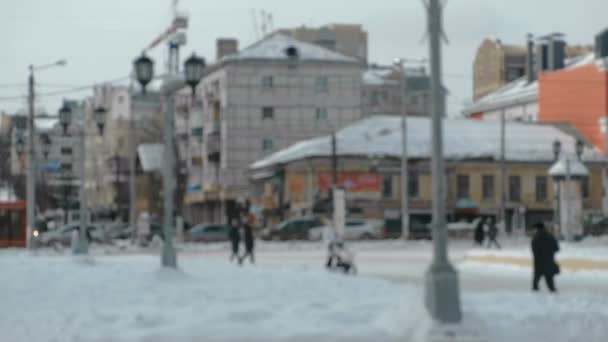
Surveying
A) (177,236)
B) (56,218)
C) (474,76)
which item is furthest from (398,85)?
(177,236)

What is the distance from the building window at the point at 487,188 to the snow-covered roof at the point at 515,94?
1354 cm

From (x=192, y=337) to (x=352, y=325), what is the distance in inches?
79.9

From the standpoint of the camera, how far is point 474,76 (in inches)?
4402

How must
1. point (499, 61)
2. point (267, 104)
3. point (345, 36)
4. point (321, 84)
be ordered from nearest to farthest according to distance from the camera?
point (267, 104) → point (321, 84) → point (499, 61) → point (345, 36)

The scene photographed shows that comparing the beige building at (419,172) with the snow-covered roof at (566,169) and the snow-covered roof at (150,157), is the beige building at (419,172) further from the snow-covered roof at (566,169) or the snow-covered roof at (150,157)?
the snow-covered roof at (566,169)

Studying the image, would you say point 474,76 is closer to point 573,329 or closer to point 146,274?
point 146,274

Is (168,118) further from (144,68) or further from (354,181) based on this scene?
(354,181)

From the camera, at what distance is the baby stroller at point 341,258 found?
29.2 metres

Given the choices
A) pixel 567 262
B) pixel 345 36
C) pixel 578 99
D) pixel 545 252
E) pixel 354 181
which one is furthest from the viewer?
pixel 345 36

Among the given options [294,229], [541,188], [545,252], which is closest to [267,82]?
[541,188]

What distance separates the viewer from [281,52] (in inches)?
3445

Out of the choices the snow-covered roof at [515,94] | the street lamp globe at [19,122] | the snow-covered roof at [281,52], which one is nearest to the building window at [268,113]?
the snow-covered roof at [281,52]

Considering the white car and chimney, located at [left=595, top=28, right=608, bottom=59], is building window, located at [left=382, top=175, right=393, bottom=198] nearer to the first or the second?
the white car

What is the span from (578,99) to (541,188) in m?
11.2
